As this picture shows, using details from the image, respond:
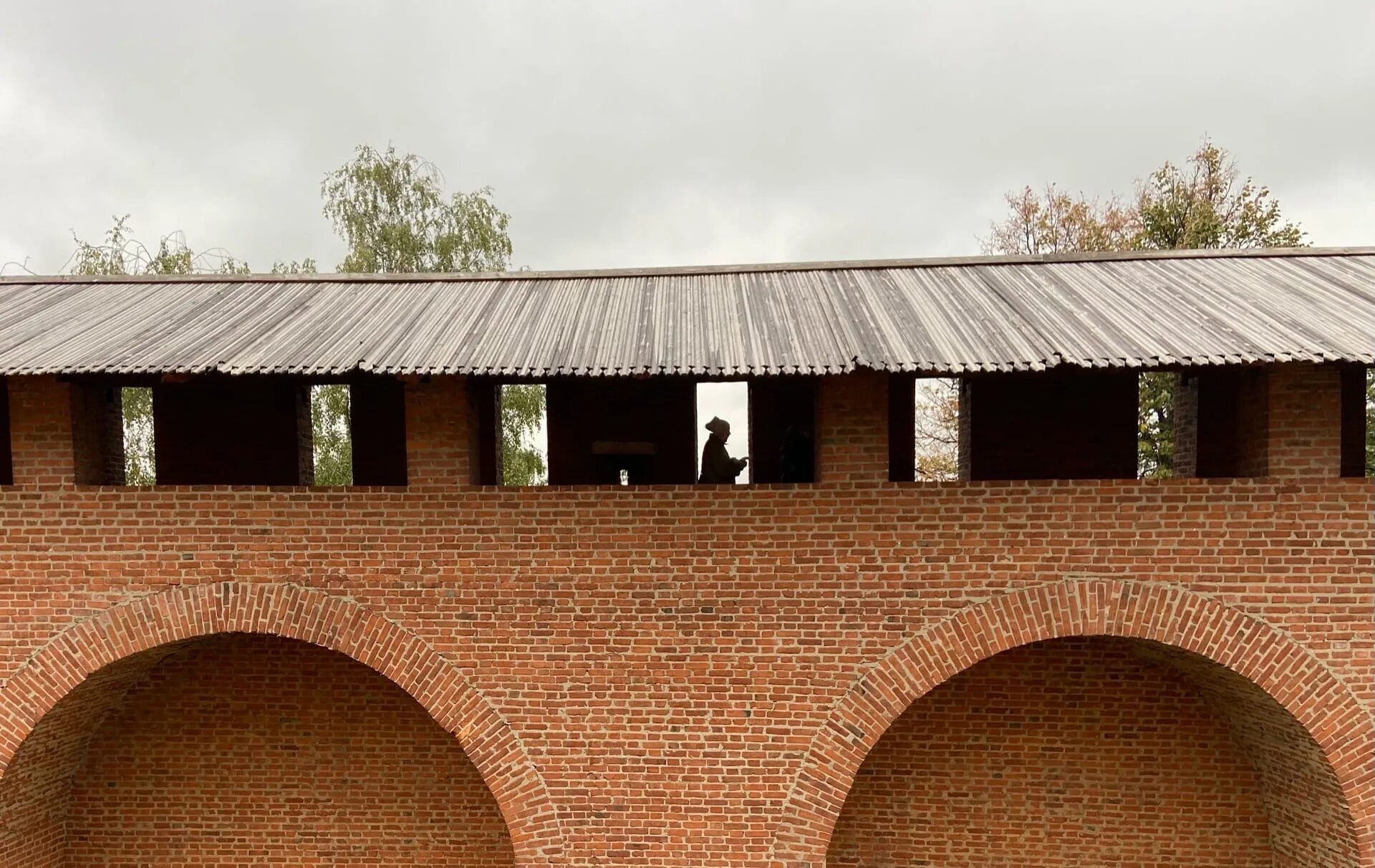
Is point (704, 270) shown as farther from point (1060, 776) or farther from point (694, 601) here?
point (1060, 776)

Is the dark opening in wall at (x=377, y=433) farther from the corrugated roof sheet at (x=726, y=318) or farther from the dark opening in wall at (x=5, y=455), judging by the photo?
the dark opening in wall at (x=5, y=455)

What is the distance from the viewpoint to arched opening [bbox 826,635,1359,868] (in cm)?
570

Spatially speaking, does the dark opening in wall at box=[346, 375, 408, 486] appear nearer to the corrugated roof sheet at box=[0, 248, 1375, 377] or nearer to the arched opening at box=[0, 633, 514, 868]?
the corrugated roof sheet at box=[0, 248, 1375, 377]

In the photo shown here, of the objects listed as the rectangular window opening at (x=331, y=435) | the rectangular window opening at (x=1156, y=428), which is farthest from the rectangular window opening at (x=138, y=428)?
the rectangular window opening at (x=1156, y=428)

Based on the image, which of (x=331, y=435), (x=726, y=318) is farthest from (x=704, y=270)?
(x=331, y=435)

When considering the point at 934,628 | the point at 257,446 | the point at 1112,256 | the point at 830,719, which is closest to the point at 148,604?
the point at 257,446

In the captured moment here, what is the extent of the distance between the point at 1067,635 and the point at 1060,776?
2.21 metres

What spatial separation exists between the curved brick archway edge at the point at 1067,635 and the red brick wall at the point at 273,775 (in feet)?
10.4

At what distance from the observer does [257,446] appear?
244 inches

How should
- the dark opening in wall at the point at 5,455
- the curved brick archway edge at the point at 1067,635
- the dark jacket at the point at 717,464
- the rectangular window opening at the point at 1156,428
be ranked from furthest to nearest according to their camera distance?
the rectangular window opening at the point at 1156,428, the dark opening in wall at the point at 5,455, the dark jacket at the point at 717,464, the curved brick archway edge at the point at 1067,635

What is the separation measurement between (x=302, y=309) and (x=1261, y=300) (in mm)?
6957

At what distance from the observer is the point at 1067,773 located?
581 centimetres

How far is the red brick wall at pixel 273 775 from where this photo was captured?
6074mm

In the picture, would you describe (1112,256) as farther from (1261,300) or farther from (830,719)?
(830,719)
